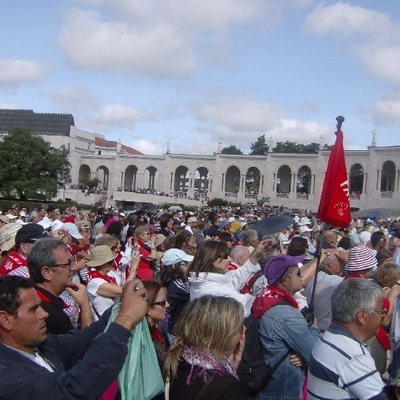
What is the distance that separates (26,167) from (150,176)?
28.1 metres

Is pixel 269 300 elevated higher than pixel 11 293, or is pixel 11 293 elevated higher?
pixel 11 293

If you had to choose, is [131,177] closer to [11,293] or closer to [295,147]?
[295,147]

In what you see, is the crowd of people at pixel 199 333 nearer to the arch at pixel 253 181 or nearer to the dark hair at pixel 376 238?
the dark hair at pixel 376 238

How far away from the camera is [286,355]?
3.82m

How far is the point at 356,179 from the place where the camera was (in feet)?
226

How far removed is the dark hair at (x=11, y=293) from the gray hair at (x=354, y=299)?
180 centimetres

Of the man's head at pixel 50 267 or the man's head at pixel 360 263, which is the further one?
the man's head at pixel 360 263

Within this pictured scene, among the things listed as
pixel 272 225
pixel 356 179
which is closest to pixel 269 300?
pixel 272 225

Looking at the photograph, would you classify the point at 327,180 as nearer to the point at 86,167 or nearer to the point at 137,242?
the point at 137,242

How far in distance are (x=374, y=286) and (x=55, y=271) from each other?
7.12ft

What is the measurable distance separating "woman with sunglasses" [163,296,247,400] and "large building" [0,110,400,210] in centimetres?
5882

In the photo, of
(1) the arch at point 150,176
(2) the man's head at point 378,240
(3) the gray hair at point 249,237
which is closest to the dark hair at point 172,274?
(3) the gray hair at point 249,237

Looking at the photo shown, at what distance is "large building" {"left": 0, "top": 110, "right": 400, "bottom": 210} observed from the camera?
6072 cm

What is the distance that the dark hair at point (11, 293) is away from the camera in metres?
2.49
